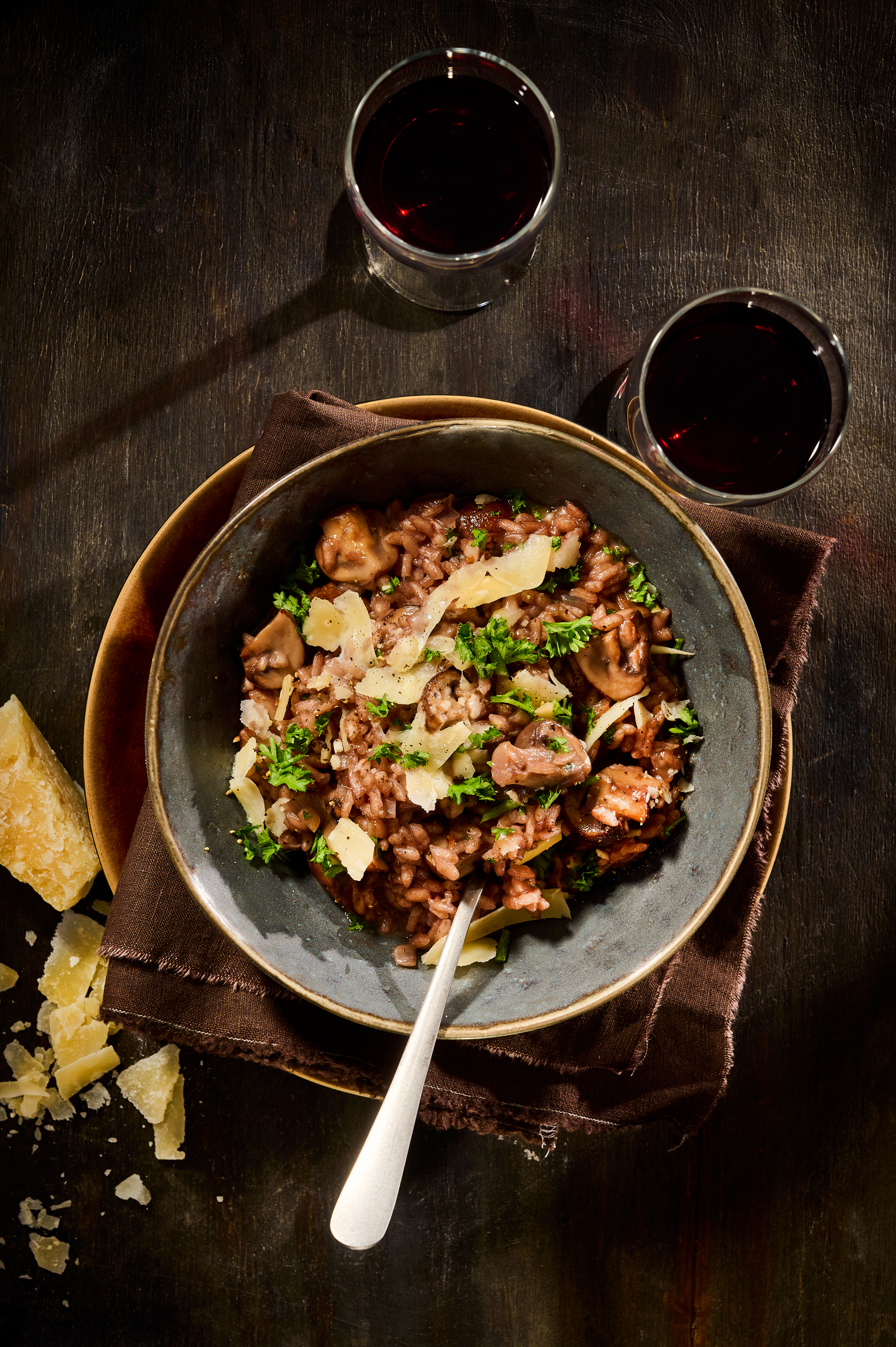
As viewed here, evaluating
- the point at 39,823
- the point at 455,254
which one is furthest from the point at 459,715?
the point at 39,823

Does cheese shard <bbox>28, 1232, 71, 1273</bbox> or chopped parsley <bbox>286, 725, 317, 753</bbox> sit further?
cheese shard <bbox>28, 1232, 71, 1273</bbox>

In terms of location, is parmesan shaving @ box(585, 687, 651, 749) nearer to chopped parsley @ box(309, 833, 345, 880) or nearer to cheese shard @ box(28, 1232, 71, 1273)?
chopped parsley @ box(309, 833, 345, 880)

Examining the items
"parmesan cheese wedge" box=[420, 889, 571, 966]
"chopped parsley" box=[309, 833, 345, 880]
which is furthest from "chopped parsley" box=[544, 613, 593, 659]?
"chopped parsley" box=[309, 833, 345, 880]

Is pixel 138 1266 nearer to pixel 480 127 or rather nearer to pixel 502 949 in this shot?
pixel 502 949

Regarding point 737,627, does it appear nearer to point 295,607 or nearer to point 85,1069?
point 295,607

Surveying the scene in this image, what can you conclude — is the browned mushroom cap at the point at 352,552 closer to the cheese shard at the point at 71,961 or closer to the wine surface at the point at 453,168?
the wine surface at the point at 453,168
